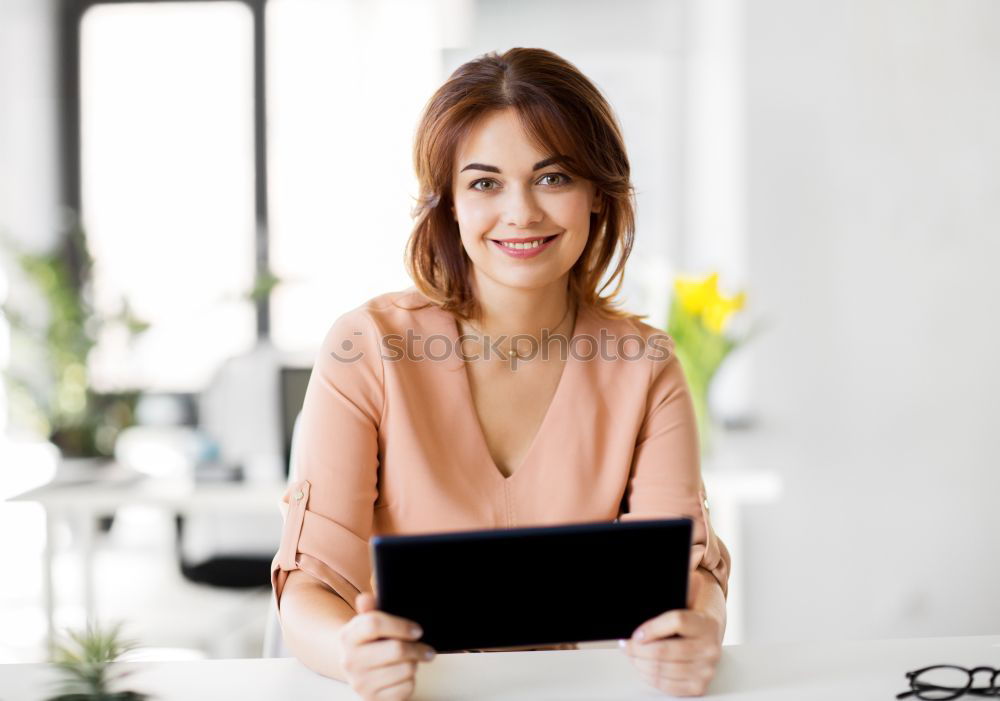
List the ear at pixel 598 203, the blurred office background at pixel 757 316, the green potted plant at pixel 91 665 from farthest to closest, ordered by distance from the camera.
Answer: the blurred office background at pixel 757 316
the ear at pixel 598 203
the green potted plant at pixel 91 665

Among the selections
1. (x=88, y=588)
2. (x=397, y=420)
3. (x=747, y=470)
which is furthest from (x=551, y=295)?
(x=88, y=588)

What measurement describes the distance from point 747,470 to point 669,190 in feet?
4.08

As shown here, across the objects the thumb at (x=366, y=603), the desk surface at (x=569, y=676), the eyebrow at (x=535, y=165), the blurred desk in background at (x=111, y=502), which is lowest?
the blurred desk in background at (x=111, y=502)

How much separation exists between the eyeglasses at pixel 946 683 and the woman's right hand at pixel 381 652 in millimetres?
499

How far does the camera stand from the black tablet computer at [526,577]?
2.83 feet

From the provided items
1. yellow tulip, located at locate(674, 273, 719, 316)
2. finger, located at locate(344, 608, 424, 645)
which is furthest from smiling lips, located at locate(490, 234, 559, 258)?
yellow tulip, located at locate(674, 273, 719, 316)

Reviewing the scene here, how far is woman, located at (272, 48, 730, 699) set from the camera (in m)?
1.27

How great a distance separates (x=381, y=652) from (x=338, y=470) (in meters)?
0.38

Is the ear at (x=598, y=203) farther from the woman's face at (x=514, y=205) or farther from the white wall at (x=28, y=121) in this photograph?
the white wall at (x=28, y=121)

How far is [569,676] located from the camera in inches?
39.4

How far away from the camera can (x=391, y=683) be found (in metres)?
0.92

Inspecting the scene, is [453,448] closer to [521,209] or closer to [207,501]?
[521,209]

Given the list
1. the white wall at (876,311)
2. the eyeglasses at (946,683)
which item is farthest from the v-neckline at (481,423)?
the white wall at (876,311)
